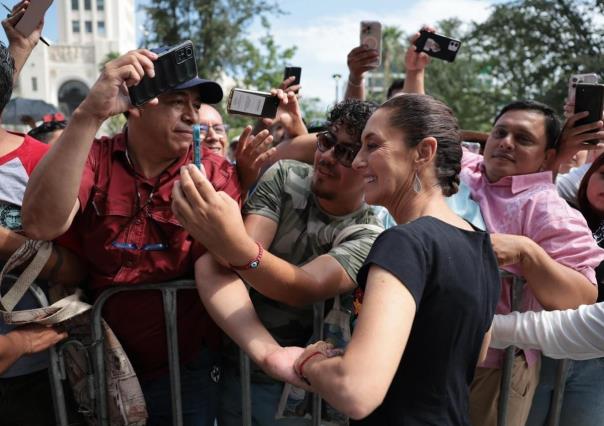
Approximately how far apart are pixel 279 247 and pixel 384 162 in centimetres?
75

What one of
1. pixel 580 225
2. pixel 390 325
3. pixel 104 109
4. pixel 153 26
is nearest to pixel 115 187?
pixel 104 109

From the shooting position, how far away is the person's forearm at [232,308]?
1.69m

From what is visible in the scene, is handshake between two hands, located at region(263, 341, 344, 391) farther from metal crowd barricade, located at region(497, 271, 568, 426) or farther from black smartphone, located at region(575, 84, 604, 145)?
black smartphone, located at region(575, 84, 604, 145)

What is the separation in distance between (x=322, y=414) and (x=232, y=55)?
23.4m

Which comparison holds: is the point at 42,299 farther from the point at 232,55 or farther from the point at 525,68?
the point at 232,55

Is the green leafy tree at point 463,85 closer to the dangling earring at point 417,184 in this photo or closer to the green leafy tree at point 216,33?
the green leafy tree at point 216,33

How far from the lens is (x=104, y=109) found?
1.75 meters

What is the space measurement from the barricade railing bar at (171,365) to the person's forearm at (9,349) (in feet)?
0.55

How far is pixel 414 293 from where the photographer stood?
4.37 feet

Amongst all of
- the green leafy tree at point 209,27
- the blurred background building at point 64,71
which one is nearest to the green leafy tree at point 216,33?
the green leafy tree at point 209,27

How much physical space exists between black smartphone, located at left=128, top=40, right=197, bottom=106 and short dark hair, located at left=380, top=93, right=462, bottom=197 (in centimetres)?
75

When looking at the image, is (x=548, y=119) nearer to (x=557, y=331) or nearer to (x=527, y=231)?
(x=527, y=231)

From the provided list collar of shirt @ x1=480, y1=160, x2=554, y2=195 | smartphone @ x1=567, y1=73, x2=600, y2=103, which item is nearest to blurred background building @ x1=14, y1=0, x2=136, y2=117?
smartphone @ x1=567, y1=73, x2=600, y2=103

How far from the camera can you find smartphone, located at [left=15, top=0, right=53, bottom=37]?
7.73 ft
